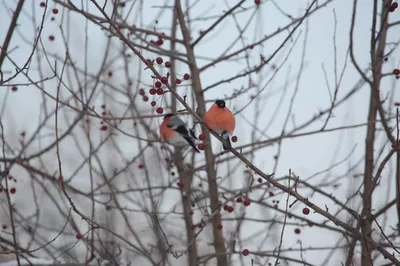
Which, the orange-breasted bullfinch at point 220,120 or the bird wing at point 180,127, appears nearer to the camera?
the orange-breasted bullfinch at point 220,120

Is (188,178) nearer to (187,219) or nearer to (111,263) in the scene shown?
(187,219)

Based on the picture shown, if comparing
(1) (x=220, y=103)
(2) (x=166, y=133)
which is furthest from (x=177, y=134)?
(1) (x=220, y=103)

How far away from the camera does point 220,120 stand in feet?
13.2

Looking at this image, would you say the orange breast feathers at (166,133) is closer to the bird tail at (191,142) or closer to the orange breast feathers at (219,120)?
the bird tail at (191,142)

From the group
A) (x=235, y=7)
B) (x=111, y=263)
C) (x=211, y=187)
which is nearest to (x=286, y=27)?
(x=235, y=7)

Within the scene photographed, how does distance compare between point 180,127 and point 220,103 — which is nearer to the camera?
point 220,103

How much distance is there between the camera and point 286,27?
4543 mm

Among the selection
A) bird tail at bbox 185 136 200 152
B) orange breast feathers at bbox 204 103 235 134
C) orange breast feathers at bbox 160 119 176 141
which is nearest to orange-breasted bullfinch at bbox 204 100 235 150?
orange breast feathers at bbox 204 103 235 134

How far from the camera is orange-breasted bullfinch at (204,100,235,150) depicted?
13.1 ft

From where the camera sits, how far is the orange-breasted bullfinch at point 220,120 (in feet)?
13.1

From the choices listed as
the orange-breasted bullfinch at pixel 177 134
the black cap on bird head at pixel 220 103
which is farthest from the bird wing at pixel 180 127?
the black cap on bird head at pixel 220 103

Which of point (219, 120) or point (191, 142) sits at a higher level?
point (191, 142)

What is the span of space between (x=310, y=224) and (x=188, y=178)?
1.61 meters

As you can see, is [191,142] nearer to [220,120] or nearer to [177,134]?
[177,134]
